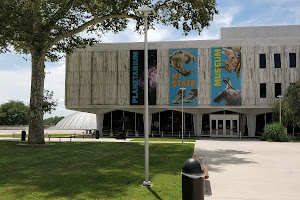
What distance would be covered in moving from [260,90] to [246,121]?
5.35 metres

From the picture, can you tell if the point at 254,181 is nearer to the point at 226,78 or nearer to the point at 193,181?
the point at 193,181

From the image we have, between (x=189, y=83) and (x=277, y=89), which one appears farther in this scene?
(x=189, y=83)

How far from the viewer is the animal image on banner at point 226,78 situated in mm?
36750

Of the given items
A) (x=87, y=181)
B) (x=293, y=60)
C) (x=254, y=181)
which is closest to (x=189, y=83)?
(x=293, y=60)

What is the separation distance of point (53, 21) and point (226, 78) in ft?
74.4

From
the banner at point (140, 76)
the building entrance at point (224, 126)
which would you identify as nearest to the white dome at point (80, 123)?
the banner at point (140, 76)

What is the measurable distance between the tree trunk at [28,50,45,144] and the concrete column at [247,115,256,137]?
26736mm

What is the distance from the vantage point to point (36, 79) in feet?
75.0

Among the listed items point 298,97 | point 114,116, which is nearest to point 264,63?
point 298,97

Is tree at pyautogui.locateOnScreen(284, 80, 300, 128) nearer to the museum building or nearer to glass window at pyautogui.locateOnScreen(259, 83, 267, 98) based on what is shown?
the museum building

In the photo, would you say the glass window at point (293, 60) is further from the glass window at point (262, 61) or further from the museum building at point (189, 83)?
the glass window at point (262, 61)

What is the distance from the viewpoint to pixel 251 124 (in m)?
38.8

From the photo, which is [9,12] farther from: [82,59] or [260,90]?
[260,90]

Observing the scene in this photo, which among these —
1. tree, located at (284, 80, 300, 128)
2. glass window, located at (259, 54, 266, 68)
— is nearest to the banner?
glass window, located at (259, 54, 266, 68)
